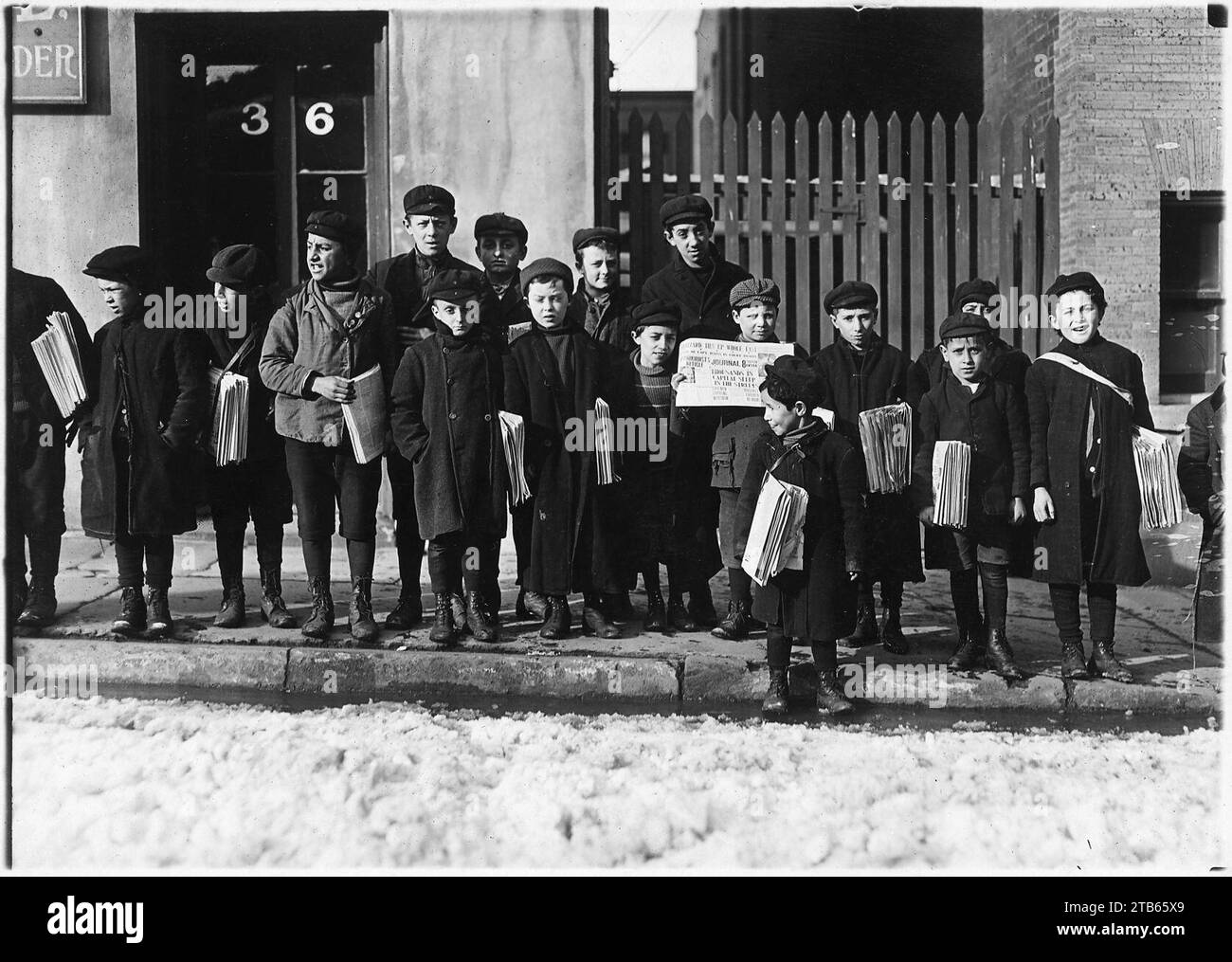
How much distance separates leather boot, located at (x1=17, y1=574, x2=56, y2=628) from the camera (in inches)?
227

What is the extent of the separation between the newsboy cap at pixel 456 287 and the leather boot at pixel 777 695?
6.97 feet

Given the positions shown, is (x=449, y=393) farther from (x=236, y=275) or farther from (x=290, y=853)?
(x=290, y=853)

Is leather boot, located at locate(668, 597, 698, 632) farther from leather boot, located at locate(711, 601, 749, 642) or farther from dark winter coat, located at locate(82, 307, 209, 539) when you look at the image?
dark winter coat, located at locate(82, 307, 209, 539)

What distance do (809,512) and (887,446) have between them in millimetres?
820

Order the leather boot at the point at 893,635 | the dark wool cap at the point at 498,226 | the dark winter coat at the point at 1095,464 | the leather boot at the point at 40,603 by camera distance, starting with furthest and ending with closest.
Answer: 1. the dark wool cap at the point at 498,226
2. the leather boot at the point at 40,603
3. the leather boot at the point at 893,635
4. the dark winter coat at the point at 1095,464

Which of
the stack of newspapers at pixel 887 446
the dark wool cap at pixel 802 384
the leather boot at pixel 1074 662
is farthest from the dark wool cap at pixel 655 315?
the leather boot at pixel 1074 662

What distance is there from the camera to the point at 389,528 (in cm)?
817

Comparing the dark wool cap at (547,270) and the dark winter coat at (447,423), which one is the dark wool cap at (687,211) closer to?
the dark wool cap at (547,270)

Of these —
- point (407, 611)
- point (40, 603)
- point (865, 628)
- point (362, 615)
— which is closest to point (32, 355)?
point (40, 603)

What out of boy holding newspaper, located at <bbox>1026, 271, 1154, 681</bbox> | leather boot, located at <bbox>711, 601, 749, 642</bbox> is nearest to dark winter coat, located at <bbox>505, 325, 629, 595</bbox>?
leather boot, located at <bbox>711, 601, 749, 642</bbox>

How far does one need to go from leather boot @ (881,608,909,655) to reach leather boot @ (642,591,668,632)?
42.0 inches

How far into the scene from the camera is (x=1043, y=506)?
516 centimetres

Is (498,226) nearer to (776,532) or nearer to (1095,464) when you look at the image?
(776,532)

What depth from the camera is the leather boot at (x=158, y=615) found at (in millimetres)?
5590
